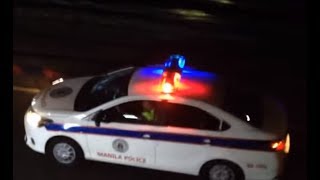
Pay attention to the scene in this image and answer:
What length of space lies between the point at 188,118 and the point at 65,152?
3.55ft

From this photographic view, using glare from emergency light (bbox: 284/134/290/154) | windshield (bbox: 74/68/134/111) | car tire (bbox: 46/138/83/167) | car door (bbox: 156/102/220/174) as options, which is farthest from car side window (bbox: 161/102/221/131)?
car tire (bbox: 46/138/83/167)

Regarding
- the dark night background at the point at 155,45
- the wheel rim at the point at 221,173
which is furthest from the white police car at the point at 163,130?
the dark night background at the point at 155,45

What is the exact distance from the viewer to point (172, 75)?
5.01m

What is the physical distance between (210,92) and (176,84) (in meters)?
0.30

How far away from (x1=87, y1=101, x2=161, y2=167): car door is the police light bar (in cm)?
26

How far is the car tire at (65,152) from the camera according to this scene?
16.5 ft

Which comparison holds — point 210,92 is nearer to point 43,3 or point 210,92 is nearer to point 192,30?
point 192,30

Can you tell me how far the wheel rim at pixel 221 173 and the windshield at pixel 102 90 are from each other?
969mm

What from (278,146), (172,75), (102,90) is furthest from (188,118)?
(102,90)

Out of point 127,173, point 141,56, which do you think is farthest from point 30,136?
point 141,56

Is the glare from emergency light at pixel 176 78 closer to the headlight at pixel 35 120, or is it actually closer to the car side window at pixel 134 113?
the car side window at pixel 134 113

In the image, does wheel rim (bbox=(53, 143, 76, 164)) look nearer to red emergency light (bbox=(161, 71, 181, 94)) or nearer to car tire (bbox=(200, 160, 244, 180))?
red emergency light (bbox=(161, 71, 181, 94))

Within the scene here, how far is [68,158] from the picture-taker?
503 cm

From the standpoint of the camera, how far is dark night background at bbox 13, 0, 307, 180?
5102 millimetres
